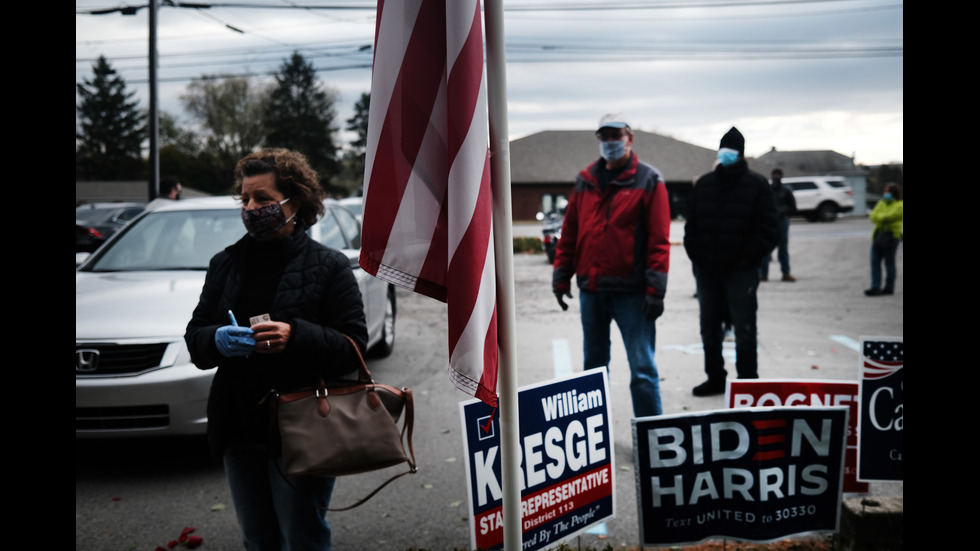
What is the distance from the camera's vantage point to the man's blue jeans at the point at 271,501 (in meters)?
2.76

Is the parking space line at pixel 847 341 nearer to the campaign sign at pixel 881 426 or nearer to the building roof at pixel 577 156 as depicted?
the campaign sign at pixel 881 426

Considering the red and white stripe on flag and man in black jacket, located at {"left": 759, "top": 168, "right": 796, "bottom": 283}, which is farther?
man in black jacket, located at {"left": 759, "top": 168, "right": 796, "bottom": 283}

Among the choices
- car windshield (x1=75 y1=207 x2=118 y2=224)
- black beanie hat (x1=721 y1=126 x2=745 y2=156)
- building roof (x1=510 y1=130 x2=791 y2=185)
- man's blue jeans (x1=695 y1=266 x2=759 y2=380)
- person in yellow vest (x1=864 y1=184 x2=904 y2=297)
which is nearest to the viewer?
man's blue jeans (x1=695 y1=266 x2=759 y2=380)

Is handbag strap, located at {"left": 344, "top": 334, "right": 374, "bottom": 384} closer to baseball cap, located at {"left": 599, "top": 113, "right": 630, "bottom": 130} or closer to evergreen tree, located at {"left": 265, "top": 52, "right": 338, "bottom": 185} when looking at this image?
baseball cap, located at {"left": 599, "top": 113, "right": 630, "bottom": 130}

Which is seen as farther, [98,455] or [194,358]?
[98,455]

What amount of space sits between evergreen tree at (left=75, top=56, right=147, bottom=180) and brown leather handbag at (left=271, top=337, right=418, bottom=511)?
79.6m

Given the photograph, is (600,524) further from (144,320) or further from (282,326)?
(144,320)

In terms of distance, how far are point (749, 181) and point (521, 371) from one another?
3.18 meters

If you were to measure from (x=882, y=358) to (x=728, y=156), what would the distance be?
260 centimetres

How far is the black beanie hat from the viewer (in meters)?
6.08

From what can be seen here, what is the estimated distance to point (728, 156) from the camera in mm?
6035

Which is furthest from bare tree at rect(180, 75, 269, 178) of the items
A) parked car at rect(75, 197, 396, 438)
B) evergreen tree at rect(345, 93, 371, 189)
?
parked car at rect(75, 197, 396, 438)
